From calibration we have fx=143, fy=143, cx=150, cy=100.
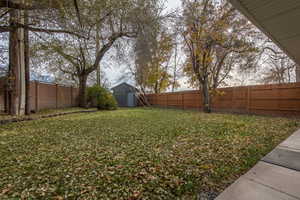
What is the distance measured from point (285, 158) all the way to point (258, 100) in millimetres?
5237

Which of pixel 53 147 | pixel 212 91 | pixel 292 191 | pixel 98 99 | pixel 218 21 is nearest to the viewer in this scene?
pixel 292 191

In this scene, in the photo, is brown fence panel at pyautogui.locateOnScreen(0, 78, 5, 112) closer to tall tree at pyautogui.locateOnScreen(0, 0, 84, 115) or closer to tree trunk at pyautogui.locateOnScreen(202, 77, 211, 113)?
Result: tall tree at pyautogui.locateOnScreen(0, 0, 84, 115)

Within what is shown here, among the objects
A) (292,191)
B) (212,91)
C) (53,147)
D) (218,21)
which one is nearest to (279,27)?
(292,191)

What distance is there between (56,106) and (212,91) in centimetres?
875

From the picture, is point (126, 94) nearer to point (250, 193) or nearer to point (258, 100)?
point (258, 100)

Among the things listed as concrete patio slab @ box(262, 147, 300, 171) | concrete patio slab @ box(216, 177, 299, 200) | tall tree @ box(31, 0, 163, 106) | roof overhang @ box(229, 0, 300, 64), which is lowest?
concrete patio slab @ box(216, 177, 299, 200)

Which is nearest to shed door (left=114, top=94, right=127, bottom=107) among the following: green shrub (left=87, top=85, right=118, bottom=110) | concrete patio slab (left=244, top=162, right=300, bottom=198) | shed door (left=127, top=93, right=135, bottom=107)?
shed door (left=127, top=93, right=135, bottom=107)

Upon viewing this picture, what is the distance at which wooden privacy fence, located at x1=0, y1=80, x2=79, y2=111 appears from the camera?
6.62 m

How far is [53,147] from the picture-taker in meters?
2.39

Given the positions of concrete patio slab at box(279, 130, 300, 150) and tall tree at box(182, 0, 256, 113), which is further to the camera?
tall tree at box(182, 0, 256, 113)

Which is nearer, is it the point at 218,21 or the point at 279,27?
the point at 279,27

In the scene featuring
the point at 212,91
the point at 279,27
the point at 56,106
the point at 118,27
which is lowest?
the point at 56,106

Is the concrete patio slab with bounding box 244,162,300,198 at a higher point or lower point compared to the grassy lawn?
lower

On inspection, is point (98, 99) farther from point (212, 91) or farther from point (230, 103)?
point (230, 103)
